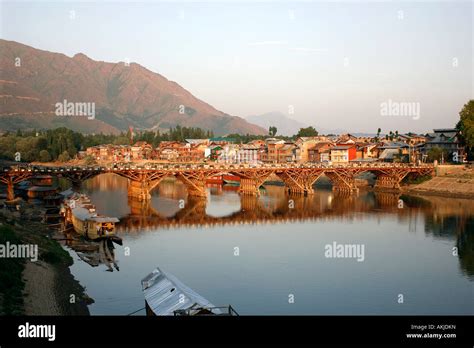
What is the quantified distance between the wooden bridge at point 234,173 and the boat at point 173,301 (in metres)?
42.8

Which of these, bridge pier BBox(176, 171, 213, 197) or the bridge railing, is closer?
the bridge railing

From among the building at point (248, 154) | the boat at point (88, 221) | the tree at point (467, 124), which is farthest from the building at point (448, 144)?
the boat at point (88, 221)

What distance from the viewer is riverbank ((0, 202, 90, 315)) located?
25147 millimetres

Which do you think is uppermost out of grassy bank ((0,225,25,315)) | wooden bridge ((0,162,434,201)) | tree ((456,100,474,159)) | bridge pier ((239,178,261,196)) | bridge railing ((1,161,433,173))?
tree ((456,100,474,159))

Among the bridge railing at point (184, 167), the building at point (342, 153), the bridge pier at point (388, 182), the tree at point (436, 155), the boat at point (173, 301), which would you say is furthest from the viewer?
the building at point (342, 153)

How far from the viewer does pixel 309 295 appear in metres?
29.8

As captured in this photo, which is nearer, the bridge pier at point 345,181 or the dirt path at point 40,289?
the dirt path at point 40,289

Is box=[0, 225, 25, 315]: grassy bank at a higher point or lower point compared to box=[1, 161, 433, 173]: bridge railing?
lower

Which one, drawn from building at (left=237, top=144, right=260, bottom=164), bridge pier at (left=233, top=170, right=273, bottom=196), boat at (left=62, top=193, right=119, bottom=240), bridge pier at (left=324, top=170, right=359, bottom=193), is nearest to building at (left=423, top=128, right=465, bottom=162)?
bridge pier at (left=324, top=170, right=359, bottom=193)
